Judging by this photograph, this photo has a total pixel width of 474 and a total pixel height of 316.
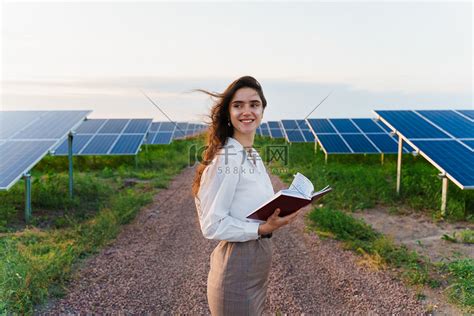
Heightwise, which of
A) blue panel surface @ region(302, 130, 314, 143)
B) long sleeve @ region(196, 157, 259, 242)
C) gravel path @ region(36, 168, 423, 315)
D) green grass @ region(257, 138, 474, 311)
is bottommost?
gravel path @ region(36, 168, 423, 315)

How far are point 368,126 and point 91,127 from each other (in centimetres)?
1021

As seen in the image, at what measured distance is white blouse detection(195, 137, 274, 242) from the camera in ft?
7.15

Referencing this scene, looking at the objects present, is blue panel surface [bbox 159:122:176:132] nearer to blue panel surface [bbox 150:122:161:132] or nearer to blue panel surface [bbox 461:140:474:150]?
blue panel surface [bbox 150:122:161:132]

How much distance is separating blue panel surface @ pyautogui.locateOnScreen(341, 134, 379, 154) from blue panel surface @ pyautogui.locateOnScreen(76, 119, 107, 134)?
8668 mm

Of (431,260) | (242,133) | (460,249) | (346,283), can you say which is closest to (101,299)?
(346,283)

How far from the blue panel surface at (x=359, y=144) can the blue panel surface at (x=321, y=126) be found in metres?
0.84

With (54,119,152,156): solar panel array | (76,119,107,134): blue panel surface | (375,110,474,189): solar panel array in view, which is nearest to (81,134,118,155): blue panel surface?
(54,119,152,156): solar panel array

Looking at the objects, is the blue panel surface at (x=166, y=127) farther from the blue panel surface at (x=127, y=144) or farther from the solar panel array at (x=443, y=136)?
the solar panel array at (x=443, y=136)

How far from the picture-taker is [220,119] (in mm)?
2436

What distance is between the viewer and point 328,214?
695cm

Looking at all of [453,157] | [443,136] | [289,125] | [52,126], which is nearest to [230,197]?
[453,157]

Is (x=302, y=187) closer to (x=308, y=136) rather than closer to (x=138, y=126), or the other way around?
(x=138, y=126)

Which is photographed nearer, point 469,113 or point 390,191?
point 390,191

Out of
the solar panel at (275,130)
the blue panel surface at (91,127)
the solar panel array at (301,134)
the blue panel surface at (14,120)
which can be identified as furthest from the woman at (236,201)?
the solar panel at (275,130)
